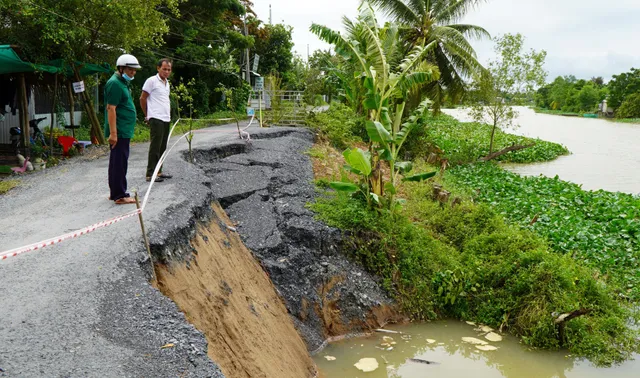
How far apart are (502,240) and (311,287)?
3.66 m

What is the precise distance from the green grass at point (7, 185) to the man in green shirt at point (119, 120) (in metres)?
2.56

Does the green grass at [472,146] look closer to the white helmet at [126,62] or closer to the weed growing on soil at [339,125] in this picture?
the weed growing on soil at [339,125]

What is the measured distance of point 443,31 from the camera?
18984 mm

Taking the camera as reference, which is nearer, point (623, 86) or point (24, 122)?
point (24, 122)

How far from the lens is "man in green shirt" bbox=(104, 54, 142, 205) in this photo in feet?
19.4

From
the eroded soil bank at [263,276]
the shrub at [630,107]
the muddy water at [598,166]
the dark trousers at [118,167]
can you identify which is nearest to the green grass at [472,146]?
the muddy water at [598,166]

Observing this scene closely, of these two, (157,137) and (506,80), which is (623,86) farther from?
(157,137)

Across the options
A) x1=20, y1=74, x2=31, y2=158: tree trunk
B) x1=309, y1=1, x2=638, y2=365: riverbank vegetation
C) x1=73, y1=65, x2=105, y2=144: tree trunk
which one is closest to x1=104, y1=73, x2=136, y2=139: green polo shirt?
x1=309, y1=1, x2=638, y2=365: riverbank vegetation

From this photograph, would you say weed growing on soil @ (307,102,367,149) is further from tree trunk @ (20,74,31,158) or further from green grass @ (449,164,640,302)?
tree trunk @ (20,74,31,158)

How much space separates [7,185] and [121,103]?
323 cm

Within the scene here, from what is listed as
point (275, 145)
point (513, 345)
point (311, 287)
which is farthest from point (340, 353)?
point (275, 145)

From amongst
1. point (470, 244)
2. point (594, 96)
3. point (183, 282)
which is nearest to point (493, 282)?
point (470, 244)

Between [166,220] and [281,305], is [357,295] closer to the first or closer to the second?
[281,305]

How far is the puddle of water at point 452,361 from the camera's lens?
247 inches
